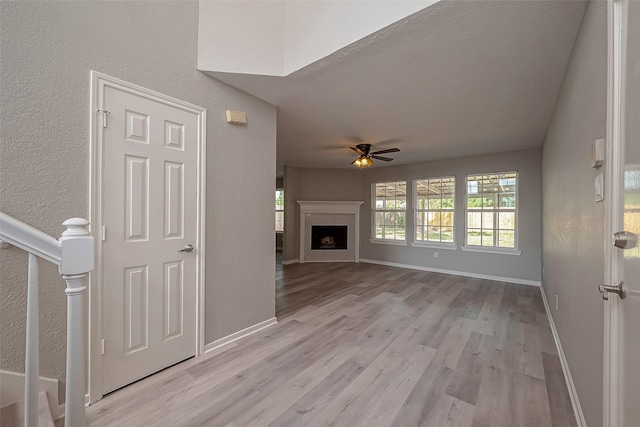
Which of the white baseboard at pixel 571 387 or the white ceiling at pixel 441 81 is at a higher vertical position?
the white ceiling at pixel 441 81

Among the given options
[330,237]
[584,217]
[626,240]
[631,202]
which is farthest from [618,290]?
[330,237]

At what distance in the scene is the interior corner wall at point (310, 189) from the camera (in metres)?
6.57

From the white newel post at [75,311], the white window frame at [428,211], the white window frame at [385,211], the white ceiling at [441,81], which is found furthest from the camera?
the white window frame at [385,211]

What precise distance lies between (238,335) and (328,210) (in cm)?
452

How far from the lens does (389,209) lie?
21.2 ft

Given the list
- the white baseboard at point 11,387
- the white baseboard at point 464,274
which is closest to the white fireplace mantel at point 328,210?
the white baseboard at point 464,274

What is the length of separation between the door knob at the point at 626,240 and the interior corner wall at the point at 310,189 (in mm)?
5922

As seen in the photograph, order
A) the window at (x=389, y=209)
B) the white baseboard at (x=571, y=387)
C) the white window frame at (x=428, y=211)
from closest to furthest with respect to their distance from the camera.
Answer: the white baseboard at (x=571, y=387) → the white window frame at (x=428, y=211) → the window at (x=389, y=209)

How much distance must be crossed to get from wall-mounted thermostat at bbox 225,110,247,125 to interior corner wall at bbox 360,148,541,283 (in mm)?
4470

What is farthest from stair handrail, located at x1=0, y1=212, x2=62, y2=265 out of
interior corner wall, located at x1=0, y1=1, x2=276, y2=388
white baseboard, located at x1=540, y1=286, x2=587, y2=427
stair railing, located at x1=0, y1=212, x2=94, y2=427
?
white baseboard, located at x1=540, y1=286, x2=587, y2=427

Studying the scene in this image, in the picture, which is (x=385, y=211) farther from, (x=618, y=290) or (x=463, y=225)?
(x=618, y=290)

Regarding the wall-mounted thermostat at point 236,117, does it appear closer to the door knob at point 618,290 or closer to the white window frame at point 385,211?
the door knob at point 618,290

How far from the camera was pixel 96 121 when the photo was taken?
5.40 ft

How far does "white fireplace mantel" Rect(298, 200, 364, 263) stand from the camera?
260 inches
